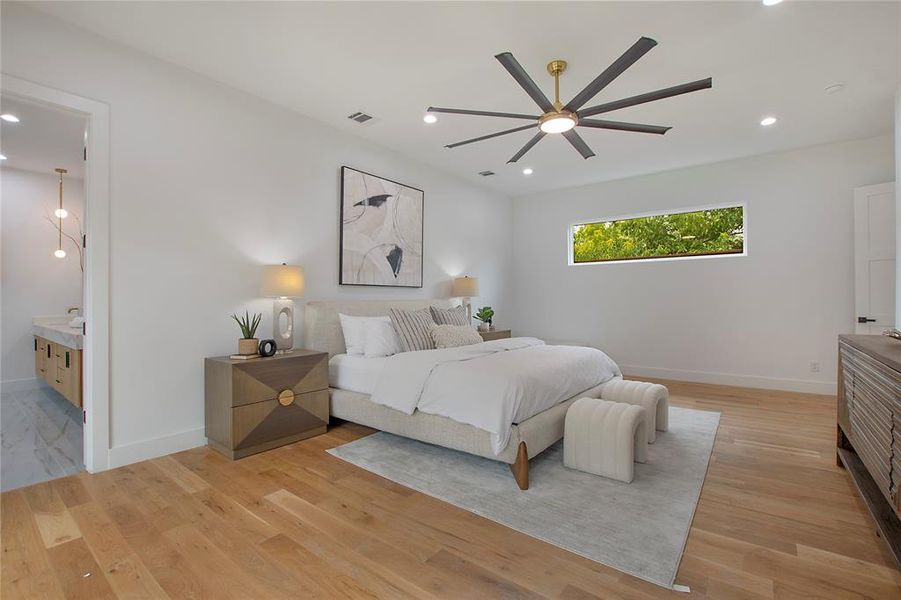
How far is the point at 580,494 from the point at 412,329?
213cm

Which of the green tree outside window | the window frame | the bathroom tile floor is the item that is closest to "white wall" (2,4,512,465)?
the bathroom tile floor

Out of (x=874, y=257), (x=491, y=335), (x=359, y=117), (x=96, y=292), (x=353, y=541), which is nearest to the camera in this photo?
(x=353, y=541)

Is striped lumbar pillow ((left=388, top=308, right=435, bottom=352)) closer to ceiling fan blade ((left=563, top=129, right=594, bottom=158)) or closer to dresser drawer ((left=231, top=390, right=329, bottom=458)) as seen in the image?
dresser drawer ((left=231, top=390, right=329, bottom=458))

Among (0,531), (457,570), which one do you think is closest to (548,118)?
(457,570)

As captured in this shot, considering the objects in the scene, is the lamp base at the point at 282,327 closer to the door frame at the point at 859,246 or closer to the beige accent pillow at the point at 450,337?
the beige accent pillow at the point at 450,337

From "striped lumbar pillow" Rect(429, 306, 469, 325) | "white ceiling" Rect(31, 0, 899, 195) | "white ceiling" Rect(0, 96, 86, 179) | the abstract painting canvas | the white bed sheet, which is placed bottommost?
the white bed sheet

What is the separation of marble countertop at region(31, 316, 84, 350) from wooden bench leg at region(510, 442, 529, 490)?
359cm

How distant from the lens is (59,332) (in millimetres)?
3904

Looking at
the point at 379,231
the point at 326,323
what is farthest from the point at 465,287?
the point at 326,323

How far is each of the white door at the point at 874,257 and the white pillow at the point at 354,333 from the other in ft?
16.5

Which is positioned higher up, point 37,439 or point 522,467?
point 522,467

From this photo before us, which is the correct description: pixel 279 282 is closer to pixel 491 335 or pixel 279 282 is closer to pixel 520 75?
pixel 520 75

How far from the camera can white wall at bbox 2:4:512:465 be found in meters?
2.74

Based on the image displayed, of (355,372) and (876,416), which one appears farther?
(355,372)
